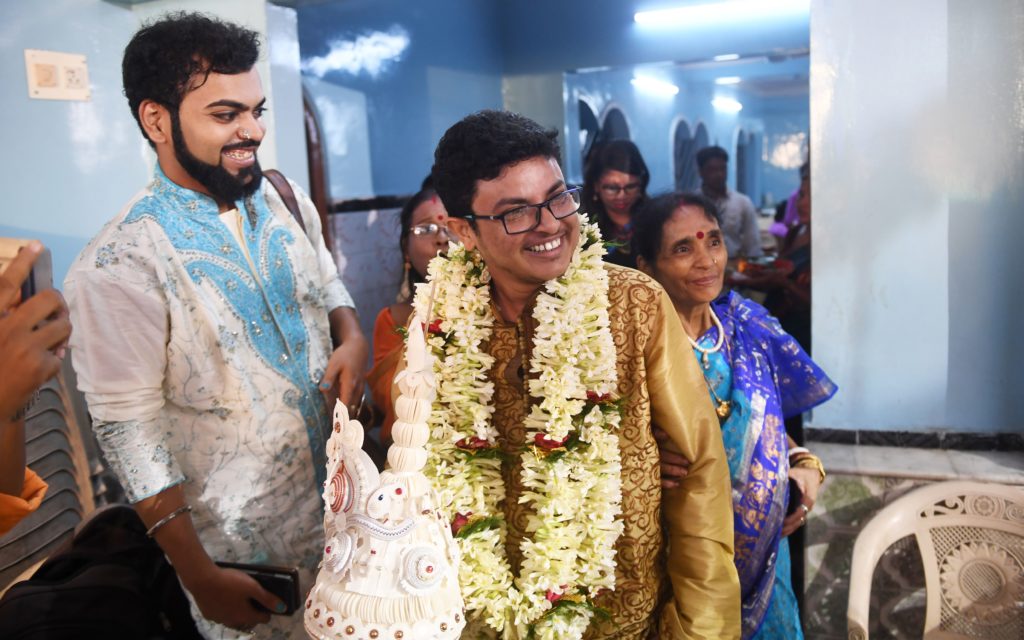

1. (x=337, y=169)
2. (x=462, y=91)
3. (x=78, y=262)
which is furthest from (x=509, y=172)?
(x=462, y=91)

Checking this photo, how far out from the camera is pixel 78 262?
1920 mm

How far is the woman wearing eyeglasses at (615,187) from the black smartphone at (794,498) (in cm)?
122

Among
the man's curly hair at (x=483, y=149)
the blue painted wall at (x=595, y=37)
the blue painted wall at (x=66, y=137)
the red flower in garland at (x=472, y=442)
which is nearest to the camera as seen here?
the man's curly hair at (x=483, y=149)

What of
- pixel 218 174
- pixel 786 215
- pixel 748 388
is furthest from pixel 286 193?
pixel 786 215

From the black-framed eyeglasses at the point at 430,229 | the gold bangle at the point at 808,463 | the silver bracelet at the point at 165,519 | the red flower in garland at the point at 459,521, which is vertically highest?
the black-framed eyeglasses at the point at 430,229

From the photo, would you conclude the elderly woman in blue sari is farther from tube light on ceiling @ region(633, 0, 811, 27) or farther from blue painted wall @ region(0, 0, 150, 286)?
tube light on ceiling @ region(633, 0, 811, 27)

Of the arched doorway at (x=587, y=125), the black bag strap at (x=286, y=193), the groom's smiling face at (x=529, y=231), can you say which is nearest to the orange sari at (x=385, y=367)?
the black bag strap at (x=286, y=193)

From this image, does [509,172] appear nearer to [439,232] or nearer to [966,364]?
[439,232]

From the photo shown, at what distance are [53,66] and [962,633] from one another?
3.07 m

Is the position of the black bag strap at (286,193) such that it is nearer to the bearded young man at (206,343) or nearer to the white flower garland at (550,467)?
the bearded young man at (206,343)

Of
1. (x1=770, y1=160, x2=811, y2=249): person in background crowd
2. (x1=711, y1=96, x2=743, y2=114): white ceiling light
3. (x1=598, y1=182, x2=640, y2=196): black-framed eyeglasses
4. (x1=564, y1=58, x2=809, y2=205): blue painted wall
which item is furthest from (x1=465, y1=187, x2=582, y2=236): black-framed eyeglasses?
(x1=711, y1=96, x2=743, y2=114): white ceiling light

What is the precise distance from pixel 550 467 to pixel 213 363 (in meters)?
0.87

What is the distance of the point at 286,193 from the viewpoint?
2.38 m

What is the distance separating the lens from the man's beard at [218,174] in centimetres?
200
